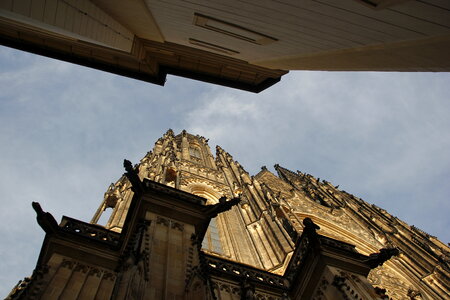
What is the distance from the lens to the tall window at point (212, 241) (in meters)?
18.6

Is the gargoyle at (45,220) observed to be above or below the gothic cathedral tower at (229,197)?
below

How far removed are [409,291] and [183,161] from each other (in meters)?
17.5

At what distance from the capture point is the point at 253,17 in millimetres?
6500

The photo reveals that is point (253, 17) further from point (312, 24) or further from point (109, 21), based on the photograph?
point (109, 21)

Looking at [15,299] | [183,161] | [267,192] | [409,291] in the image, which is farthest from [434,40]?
[183,161]

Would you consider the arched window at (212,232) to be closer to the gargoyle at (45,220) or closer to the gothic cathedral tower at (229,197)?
the gothic cathedral tower at (229,197)

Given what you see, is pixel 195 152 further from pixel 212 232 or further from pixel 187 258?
pixel 187 258

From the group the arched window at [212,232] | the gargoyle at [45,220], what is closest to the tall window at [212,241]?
the arched window at [212,232]

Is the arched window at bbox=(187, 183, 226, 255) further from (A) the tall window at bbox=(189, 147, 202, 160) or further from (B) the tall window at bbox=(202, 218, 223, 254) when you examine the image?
(A) the tall window at bbox=(189, 147, 202, 160)

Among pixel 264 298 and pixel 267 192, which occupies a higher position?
pixel 267 192

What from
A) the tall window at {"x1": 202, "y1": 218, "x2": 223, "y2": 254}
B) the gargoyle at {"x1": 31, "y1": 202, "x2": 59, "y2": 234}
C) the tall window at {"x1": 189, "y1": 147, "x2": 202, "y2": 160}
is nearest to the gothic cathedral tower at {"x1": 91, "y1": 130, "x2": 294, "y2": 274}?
the tall window at {"x1": 202, "y1": 218, "x2": 223, "y2": 254}

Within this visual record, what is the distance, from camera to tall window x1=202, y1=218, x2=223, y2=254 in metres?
18.6

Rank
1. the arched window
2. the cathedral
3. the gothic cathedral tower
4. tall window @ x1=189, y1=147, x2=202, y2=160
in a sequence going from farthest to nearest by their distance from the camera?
1. tall window @ x1=189, y1=147, x2=202, y2=160
2. the arched window
3. the gothic cathedral tower
4. the cathedral

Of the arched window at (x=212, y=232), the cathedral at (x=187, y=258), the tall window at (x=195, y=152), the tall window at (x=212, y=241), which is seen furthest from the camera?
the tall window at (x=195, y=152)
